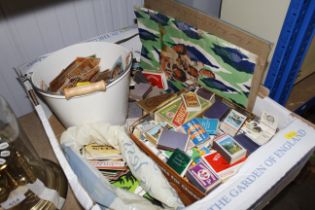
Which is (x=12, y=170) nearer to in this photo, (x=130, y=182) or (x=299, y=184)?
(x=130, y=182)

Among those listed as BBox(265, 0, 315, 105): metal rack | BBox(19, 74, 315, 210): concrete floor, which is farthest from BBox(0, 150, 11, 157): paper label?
BBox(19, 74, 315, 210): concrete floor

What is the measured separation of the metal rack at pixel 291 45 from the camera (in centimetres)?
73

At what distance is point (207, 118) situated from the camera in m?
0.73

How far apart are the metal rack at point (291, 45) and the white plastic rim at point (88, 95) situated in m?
0.47

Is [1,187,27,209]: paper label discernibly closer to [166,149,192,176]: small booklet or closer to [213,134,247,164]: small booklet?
[166,149,192,176]: small booklet

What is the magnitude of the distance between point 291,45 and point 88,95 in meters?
0.62

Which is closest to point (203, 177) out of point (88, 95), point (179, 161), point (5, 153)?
point (179, 161)

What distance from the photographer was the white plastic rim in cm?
64

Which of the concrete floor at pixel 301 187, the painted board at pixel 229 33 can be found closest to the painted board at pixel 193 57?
the painted board at pixel 229 33

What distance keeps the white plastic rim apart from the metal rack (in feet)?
1.56

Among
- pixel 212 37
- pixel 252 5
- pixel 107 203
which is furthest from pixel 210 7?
pixel 107 203

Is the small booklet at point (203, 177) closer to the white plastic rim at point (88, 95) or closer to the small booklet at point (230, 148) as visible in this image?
the small booklet at point (230, 148)

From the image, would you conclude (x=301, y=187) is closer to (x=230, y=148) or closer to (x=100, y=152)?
(x=230, y=148)

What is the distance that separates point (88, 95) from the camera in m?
0.62
